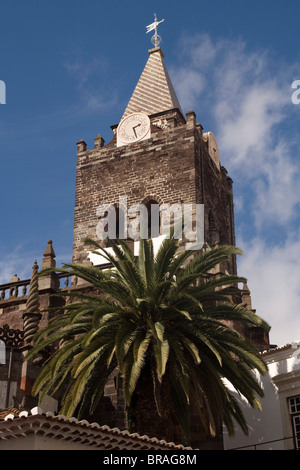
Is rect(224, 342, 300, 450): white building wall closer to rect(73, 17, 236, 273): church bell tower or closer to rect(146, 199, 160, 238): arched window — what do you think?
rect(73, 17, 236, 273): church bell tower

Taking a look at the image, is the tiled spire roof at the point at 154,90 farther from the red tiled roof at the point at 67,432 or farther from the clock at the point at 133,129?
the red tiled roof at the point at 67,432

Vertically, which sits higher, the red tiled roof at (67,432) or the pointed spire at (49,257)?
the pointed spire at (49,257)

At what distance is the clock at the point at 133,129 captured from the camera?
130ft

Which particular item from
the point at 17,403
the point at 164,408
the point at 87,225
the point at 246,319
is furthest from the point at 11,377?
the point at 87,225

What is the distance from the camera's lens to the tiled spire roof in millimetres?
41219

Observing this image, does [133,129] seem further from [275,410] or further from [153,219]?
[275,410]

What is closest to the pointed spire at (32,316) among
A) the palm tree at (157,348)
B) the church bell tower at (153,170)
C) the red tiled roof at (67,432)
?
the palm tree at (157,348)

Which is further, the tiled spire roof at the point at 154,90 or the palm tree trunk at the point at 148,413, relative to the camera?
the tiled spire roof at the point at 154,90

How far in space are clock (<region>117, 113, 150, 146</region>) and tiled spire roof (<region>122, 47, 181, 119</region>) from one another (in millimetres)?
703

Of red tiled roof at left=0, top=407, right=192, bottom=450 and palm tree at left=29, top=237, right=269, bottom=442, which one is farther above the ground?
palm tree at left=29, top=237, right=269, bottom=442

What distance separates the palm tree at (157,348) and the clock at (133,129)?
1734 centimetres

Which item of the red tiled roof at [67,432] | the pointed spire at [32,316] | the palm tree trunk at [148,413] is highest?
the pointed spire at [32,316]

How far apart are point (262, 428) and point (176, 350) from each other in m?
5.72

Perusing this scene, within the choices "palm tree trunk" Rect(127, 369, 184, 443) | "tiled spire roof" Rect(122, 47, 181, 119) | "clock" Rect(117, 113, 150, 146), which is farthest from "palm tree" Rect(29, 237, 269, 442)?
"tiled spire roof" Rect(122, 47, 181, 119)
